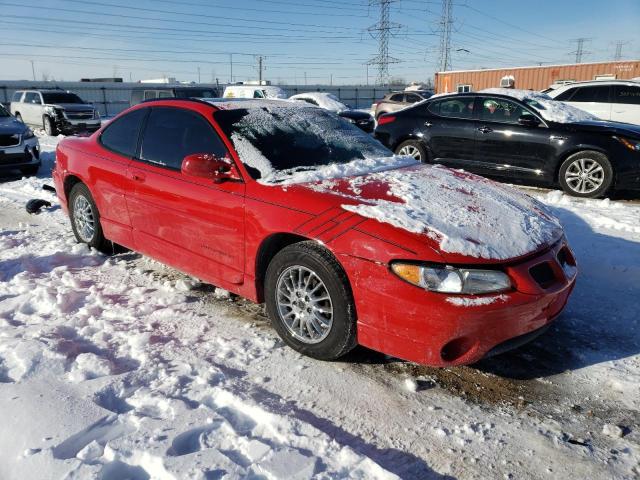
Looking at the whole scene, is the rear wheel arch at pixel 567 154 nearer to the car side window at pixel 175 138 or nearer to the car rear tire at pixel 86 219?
the car side window at pixel 175 138

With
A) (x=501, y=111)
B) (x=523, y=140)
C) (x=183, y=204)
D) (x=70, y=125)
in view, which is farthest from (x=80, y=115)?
(x=183, y=204)

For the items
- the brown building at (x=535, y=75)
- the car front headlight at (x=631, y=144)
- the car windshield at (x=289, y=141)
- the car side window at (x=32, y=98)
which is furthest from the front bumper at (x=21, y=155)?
the brown building at (x=535, y=75)

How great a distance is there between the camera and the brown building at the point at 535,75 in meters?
28.4

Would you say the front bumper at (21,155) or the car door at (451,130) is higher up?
the car door at (451,130)

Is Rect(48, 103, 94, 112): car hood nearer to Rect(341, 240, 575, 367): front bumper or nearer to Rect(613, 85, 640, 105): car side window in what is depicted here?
Rect(613, 85, 640, 105): car side window

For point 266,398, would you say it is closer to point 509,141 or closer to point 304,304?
point 304,304

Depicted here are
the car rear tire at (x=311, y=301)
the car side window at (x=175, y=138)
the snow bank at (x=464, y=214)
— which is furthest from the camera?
the car side window at (x=175, y=138)

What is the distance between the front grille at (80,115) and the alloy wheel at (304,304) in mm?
16349

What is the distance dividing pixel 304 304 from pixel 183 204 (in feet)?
4.10

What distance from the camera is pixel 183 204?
362cm

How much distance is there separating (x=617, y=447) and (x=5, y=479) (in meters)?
2.69

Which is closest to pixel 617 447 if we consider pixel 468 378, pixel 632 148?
pixel 468 378

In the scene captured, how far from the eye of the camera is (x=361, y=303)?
273 cm

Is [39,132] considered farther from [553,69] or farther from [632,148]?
[553,69]
